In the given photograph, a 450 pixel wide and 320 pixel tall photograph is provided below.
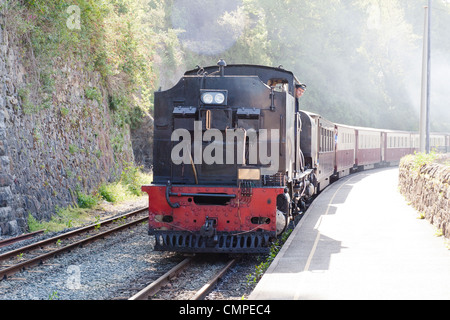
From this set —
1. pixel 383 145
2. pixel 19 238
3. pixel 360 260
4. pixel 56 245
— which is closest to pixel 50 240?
pixel 56 245

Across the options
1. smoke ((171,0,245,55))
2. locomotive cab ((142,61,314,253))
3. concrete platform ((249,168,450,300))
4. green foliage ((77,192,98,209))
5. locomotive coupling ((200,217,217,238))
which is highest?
smoke ((171,0,245,55))

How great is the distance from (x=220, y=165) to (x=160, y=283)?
259 centimetres

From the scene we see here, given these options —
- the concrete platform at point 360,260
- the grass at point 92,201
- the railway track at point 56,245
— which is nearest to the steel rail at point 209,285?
the concrete platform at point 360,260

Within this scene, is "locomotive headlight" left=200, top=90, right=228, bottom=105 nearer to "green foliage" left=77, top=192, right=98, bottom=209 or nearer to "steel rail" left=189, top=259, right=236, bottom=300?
"steel rail" left=189, top=259, right=236, bottom=300

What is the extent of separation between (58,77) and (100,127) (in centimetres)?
364

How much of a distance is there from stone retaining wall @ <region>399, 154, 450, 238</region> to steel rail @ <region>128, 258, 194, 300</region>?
17.0 feet

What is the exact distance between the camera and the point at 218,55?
156 feet

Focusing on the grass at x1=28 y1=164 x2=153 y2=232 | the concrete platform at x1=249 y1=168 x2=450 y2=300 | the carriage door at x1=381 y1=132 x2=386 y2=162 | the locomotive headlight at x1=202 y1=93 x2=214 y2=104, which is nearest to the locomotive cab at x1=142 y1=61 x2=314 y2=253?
the locomotive headlight at x1=202 y1=93 x2=214 y2=104

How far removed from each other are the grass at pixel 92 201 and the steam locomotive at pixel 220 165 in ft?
15.1

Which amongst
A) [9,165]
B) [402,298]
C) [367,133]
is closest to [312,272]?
[402,298]

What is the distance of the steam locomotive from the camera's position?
359 inches

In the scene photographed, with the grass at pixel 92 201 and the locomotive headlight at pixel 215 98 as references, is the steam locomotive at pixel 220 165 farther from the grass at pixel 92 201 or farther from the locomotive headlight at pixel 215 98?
the grass at pixel 92 201

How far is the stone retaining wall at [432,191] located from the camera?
1080 centimetres

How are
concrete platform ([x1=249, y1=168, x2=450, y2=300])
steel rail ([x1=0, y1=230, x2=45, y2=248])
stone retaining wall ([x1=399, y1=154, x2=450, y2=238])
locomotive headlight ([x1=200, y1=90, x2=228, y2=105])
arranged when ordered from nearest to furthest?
1. concrete platform ([x1=249, y1=168, x2=450, y2=300])
2. locomotive headlight ([x1=200, y1=90, x2=228, y2=105])
3. steel rail ([x1=0, y1=230, x2=45, y2=248])
4. stone retaining wall ([x1=399, y1=154, x2=450, y2=238])
